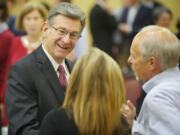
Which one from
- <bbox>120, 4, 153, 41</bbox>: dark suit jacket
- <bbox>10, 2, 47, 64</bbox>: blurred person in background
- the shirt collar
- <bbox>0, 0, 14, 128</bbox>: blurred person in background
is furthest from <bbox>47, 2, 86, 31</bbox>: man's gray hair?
<bbox>120, 4, 153, 41</bbox>: dark suit jacket

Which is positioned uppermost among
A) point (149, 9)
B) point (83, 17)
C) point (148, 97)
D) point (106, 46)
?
point (83, 17)

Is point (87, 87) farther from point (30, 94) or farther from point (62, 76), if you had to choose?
point (62, 76)

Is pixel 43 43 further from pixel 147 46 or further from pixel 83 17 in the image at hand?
pixel 147 46

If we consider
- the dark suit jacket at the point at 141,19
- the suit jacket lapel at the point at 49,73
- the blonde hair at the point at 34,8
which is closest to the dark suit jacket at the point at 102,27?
the dark suit jacket at the point at 141,19

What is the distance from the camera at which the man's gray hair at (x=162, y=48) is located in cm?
255

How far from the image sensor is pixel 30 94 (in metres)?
2.60

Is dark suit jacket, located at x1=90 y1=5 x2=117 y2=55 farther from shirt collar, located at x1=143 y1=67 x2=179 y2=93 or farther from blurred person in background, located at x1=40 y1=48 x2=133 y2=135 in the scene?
blurred person in background, located at x1=40 y1=48 x2=133 y2=135

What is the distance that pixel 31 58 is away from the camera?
9.00ft

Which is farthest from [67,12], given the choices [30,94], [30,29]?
[30,29]

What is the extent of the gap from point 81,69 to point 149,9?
18.8 feet

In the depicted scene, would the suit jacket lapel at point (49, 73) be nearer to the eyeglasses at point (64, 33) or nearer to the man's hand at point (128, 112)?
the eyeglasses at point (64, 33)

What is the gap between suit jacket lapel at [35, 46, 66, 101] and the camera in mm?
2684

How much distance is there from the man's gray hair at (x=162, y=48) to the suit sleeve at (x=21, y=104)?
796mm

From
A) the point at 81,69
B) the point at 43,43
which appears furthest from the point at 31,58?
the point at 81,69
